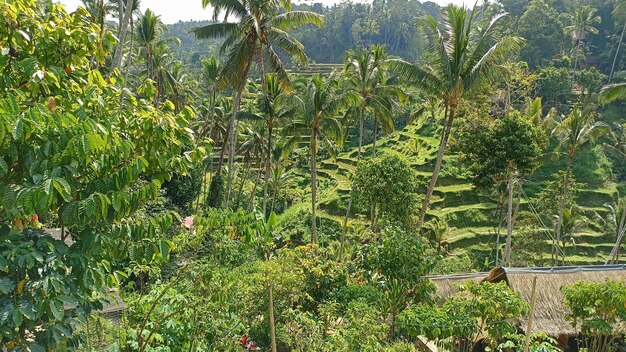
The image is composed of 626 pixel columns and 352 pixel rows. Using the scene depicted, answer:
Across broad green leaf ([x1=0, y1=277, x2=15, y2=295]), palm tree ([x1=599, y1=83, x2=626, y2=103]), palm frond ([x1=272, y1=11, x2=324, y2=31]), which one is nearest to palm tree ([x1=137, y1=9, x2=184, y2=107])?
palm frond ([x1=272, y1=11, x2=324, y2=31])

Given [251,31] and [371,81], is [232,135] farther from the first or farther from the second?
[371,81]

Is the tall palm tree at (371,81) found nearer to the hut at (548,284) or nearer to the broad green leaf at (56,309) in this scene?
the hut at (548,284)

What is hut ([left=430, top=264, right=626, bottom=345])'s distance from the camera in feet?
33.4

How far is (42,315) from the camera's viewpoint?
11.2 ft

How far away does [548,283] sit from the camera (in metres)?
10.8

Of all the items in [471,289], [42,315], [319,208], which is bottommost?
[319,208]

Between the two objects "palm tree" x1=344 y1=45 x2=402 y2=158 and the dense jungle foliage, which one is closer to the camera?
the dense jungle foliage

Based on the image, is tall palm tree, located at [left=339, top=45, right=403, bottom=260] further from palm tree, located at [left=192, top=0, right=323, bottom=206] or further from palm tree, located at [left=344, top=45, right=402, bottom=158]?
palm tree, located at [left=192, top=0, right=323, bottom=206]

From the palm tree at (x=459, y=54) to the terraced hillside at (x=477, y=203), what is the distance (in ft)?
41.0

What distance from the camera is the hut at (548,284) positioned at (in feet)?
33.4

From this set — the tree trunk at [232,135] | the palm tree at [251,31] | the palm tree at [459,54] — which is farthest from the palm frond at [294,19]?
the palm tree at [459,54]

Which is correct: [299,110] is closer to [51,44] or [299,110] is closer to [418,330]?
[418,330]

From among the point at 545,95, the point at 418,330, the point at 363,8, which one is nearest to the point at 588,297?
the point at 418,330

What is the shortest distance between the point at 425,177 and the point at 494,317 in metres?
25.2
